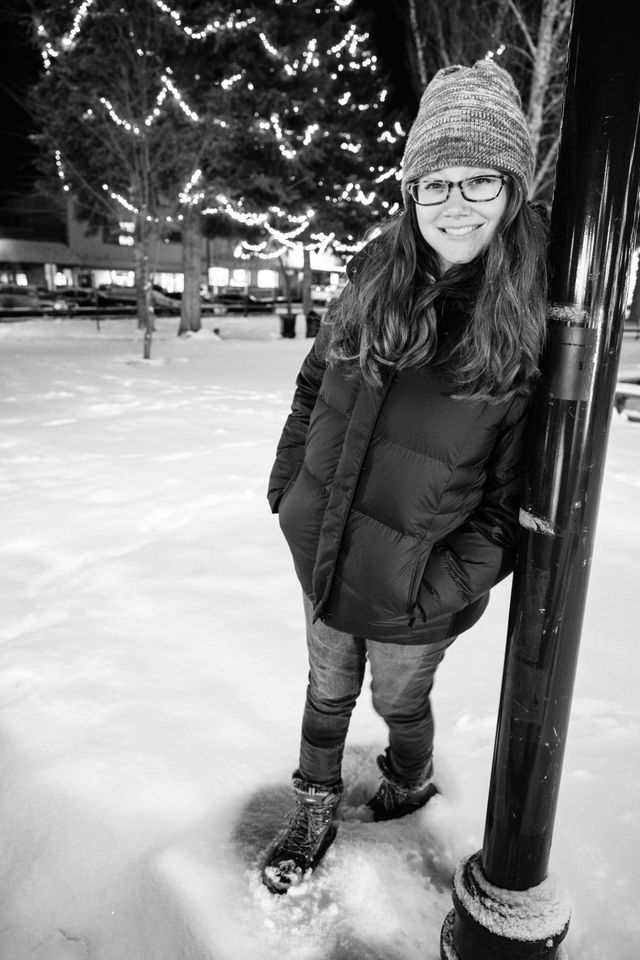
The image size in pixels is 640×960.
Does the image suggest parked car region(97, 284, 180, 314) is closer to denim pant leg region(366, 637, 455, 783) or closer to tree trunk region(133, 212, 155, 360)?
tree trunk region(133, 212, 155, 360)

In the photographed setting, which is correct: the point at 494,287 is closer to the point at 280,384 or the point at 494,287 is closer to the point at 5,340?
the point at 280,384

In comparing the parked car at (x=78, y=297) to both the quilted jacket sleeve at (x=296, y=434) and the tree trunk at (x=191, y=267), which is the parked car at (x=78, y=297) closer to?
the tree trunk at (x=191, y=267)

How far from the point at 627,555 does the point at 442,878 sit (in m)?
2.82

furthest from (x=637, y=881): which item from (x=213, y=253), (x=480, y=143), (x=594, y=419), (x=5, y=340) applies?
(x=213, y=253)

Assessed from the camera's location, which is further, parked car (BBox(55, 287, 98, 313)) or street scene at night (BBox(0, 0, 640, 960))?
parked car (BBox(55, 287, 98, 313))

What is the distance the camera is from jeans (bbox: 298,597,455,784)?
177cm

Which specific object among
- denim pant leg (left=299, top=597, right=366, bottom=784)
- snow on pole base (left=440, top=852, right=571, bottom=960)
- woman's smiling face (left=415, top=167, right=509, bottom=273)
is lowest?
snow on pole base (left=440, top=852, right=571, bottom=960)

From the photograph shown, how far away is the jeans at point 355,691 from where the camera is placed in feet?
5.81

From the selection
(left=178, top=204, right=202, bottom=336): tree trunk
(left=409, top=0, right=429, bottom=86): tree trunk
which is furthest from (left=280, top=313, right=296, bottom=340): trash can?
(left=409, top=0, right=429, bottom=86): tree trunk

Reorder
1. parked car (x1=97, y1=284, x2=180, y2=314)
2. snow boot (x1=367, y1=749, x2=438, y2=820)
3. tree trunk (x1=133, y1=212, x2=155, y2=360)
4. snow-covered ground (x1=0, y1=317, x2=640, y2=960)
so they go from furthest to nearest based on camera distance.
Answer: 1. parked car (x1=97, y1=284, x2=180, y2=314)
2. tree trunk (x1=133, y1=212, x2=155, y2=360)
3. snow boot (x1=367, y1=749, x2=438, y2=820)
4. snow-covered ground (x1=0, y1=317, x2=640, y2=960)

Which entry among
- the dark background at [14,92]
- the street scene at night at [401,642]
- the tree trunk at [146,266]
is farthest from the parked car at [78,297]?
the street scene at night at [401,642]

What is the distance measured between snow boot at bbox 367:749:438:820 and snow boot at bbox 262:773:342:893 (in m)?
0.21

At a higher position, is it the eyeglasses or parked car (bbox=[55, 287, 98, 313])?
parked car (bbox=[55, 287, 98, 313])

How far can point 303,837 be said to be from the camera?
1875mm
